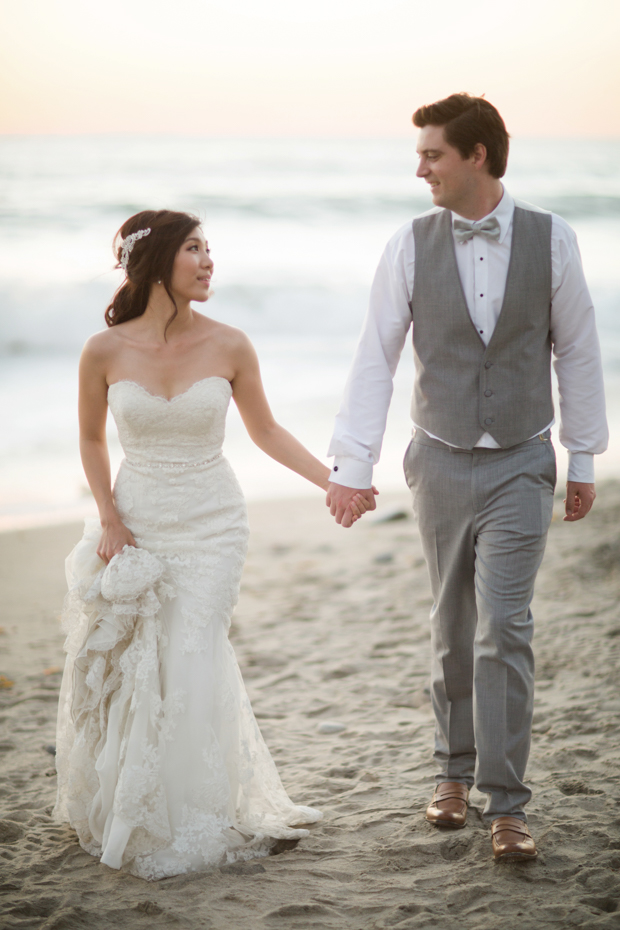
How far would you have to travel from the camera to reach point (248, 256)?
18.7 metres

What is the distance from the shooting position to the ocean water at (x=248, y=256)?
28.7ft

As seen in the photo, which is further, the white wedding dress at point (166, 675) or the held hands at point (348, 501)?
the held hands at point (348, 501)

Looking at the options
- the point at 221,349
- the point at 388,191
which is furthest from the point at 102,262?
the point at 221,349

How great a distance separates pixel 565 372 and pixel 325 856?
1.81 meters

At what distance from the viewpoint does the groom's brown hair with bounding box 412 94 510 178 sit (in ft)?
8.99

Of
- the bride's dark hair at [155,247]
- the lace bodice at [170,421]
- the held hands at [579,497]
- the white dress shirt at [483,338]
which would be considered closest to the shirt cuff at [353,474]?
the white dress shirt at [483,338]

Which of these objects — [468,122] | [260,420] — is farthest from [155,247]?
[468,122]

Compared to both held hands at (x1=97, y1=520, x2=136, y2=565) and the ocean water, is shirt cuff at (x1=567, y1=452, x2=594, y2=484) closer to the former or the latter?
held hands at (x1=97, y1=520, x2=136, y2=565)

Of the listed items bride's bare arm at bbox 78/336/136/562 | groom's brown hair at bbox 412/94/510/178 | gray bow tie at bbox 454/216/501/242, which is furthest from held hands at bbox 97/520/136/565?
groom's brown hair at bbox 412/94/510/178

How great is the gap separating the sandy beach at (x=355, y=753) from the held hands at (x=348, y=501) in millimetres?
1111

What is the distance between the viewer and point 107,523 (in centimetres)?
298

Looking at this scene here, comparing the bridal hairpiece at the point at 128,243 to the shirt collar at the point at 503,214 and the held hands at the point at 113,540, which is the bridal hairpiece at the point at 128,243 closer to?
the held hands at the point at 113,540

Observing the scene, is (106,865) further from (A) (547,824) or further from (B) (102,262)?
(B) (102,262)

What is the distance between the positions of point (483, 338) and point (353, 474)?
642mm
